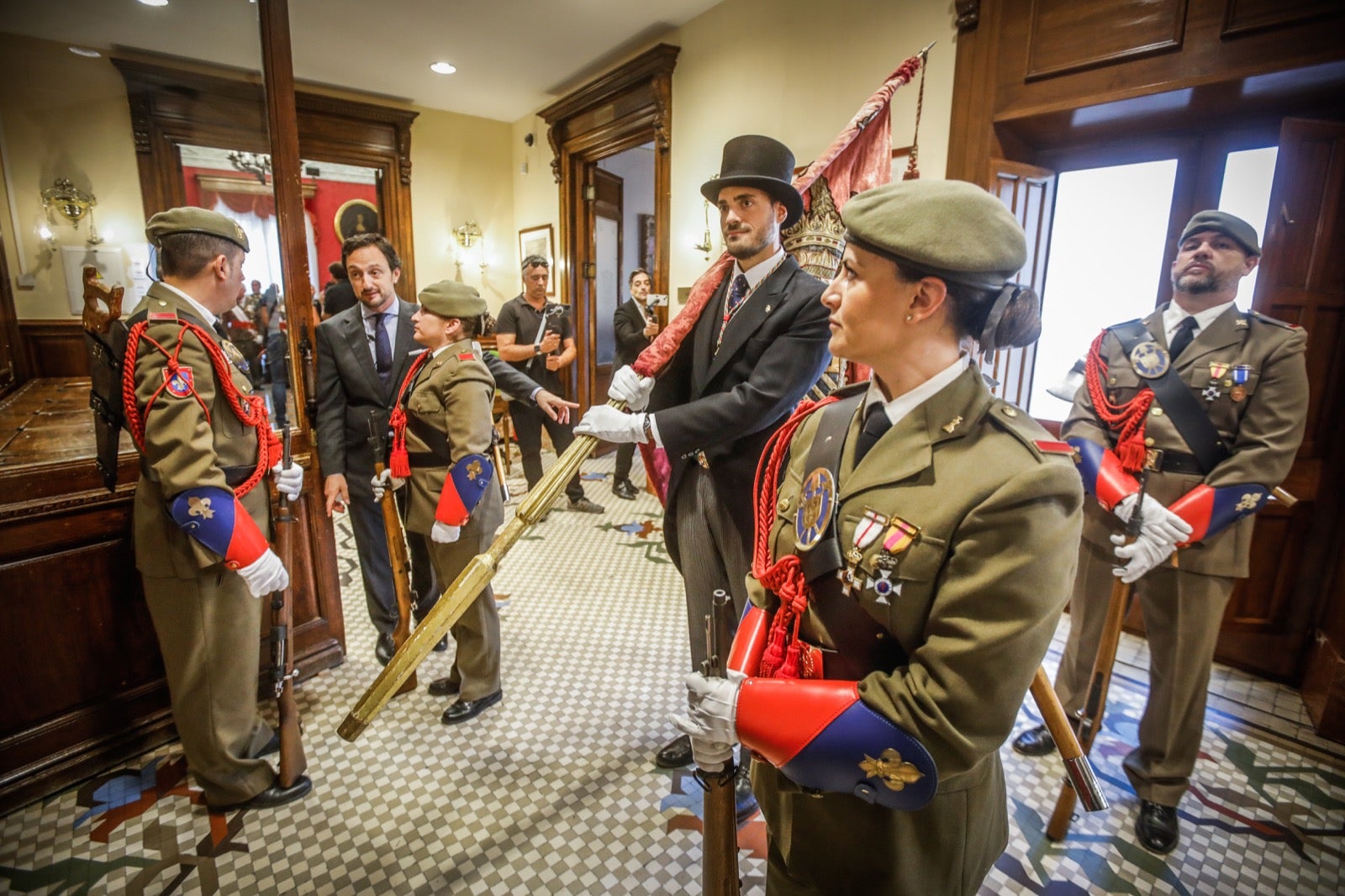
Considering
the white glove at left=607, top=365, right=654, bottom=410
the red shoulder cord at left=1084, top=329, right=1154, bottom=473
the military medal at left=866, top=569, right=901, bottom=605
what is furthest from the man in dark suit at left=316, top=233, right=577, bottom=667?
the red shoulder cord at left=1084, top=329, right=1154, bottom=473

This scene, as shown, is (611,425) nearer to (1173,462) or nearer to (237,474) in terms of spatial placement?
(237,474)

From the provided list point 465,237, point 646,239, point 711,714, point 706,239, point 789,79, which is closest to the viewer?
point 711,714

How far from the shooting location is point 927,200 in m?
0.88

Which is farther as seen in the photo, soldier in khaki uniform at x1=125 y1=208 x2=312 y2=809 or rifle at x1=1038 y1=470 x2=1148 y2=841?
rifle at x1=1038 y1=470 x2=1148 y2=841

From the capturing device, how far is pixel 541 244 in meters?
6.80

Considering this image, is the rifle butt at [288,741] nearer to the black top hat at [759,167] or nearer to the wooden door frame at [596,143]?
the black top hat at [759,167]

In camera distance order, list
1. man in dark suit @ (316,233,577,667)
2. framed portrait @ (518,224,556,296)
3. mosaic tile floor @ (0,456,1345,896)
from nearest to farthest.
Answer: mosaic tile floor @ (0,456,1345,896) < man in dark suit @ (316,233,577,667) < framed portrait @ (518,224,556,296)

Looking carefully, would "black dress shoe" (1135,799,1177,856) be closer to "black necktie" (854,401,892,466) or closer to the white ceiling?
"black necktie" (854,401,892,466)

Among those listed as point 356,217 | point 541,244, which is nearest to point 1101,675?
point 541,244

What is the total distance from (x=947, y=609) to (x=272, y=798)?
7.31 ft

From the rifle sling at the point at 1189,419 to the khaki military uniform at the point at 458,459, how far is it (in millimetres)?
2309

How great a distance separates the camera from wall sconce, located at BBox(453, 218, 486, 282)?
708 centimetres

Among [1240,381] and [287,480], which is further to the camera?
[287,480]

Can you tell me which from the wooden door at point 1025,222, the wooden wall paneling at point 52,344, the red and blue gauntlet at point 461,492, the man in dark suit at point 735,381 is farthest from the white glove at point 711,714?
the wooden wall paneling at point 52,344
